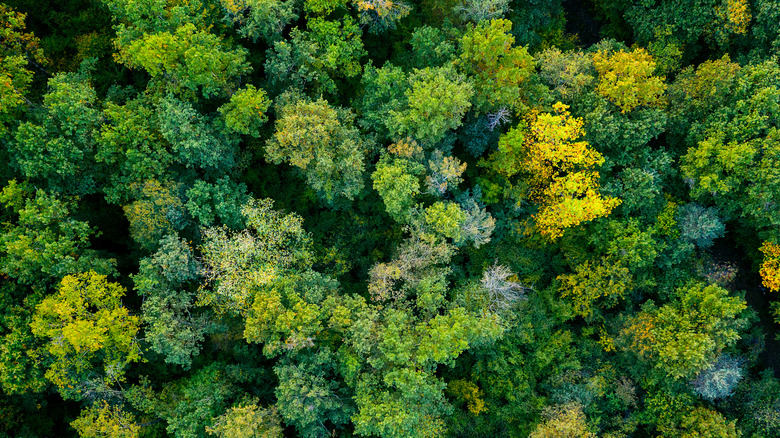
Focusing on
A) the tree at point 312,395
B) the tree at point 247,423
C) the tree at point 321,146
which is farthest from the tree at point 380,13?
the tree at point 247,423

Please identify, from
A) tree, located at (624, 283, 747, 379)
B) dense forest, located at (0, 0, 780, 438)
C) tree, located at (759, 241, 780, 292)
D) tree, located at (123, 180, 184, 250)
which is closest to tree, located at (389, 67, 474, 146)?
dense forest, located at (0, 0, 780, 438)

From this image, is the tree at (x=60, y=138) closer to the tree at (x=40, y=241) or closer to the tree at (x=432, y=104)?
the tree at (x=40, y=241)

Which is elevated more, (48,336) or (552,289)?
(552,289)

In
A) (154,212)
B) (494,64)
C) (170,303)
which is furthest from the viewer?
(494,64)

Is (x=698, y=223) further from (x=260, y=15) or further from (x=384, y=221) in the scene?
(x=260, y=15)

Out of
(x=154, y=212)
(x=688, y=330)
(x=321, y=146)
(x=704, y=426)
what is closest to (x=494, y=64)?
(x=321, y=146)

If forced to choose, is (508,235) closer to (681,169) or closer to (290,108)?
(681,169)

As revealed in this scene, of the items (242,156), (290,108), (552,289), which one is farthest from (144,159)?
(552,289)
